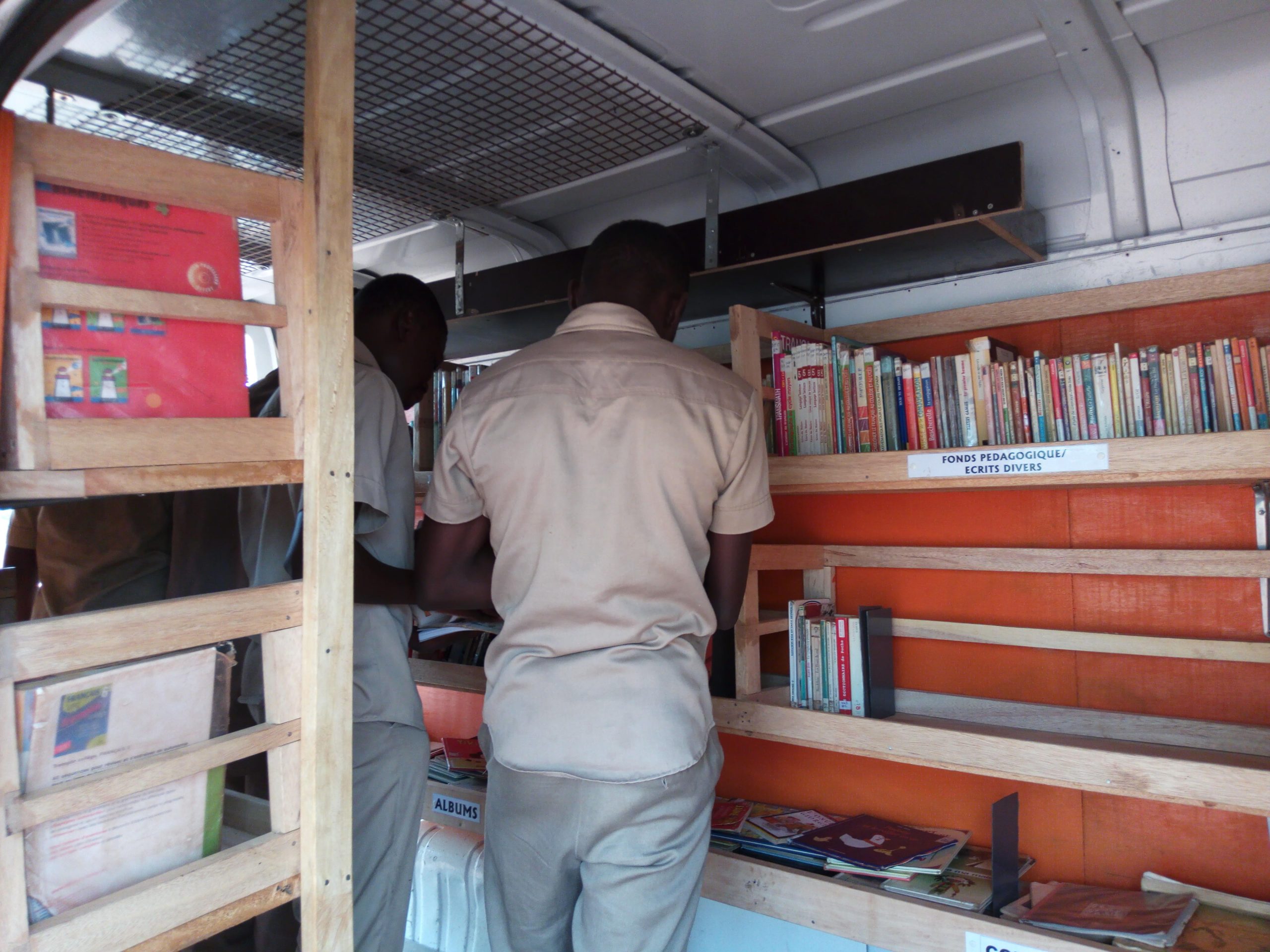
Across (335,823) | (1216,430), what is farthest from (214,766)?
(1216,430)

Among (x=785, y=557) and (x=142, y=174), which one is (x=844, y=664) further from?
(x=142, y=174)

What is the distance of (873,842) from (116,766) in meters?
1.95

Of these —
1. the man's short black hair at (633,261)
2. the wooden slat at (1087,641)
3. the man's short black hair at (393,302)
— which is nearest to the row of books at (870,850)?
the wooden slat at (1087,641)

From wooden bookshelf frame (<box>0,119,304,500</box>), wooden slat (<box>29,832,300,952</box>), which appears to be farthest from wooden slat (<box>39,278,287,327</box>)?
wooden slat (<box>29,832,300,952</box>)

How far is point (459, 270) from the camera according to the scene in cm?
318

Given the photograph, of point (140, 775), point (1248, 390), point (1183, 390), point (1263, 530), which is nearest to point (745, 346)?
point (1183, 390)

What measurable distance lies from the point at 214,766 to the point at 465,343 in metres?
2.69

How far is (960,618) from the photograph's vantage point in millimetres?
2553

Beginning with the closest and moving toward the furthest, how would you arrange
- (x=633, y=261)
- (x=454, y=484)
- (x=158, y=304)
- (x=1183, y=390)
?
(x=158, y=304) → (x=454, y=484) → (x=633, y=261) → (x=1183, y=390)

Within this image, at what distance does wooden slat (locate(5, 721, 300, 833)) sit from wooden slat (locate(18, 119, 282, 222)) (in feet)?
2.19

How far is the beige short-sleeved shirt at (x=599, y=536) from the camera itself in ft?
4.65

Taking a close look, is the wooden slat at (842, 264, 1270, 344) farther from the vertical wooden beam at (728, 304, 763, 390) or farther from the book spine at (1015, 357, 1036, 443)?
the vertical wooden beam at (728, 304, 763, 390)

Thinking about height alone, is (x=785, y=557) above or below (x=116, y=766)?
above

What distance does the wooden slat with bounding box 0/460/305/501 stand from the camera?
0.95 m
